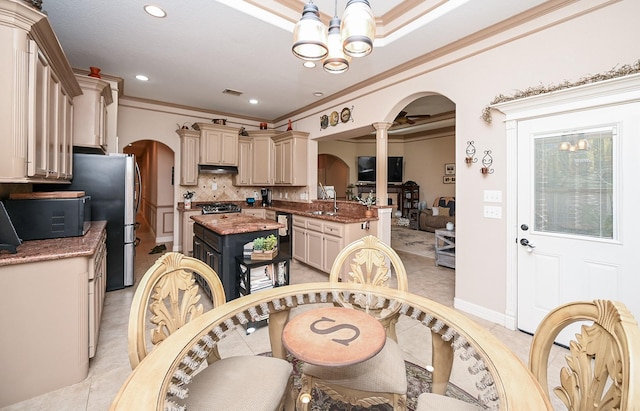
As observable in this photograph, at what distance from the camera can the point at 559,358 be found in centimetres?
220

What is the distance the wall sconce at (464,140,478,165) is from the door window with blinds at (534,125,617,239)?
0.50 meters

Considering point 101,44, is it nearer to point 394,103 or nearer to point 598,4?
point 394,103

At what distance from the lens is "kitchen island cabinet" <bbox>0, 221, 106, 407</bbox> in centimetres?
167

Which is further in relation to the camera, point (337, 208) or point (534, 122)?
point (337, 208)

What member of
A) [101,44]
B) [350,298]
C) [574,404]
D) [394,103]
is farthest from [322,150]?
[574,404]

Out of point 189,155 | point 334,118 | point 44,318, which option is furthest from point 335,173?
point 44,318

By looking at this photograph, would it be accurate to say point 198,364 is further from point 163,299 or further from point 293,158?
point 293,158

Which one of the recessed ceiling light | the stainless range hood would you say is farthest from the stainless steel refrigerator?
the stainless range hood

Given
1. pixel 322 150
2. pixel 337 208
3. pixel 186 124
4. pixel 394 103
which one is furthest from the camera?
pixel 322 150

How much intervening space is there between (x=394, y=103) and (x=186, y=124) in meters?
4.11

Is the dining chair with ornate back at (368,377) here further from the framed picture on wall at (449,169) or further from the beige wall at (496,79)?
the framed picture on wall at (449,169)

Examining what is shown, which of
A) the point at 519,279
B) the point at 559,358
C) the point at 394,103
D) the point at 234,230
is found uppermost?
the point at 394,103

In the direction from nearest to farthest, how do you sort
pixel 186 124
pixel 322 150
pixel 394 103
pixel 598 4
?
pixel 598 4 < pixel 394 103 < pixel 186 124 < pixel 322 150

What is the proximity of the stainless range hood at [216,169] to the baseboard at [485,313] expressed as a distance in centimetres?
464
